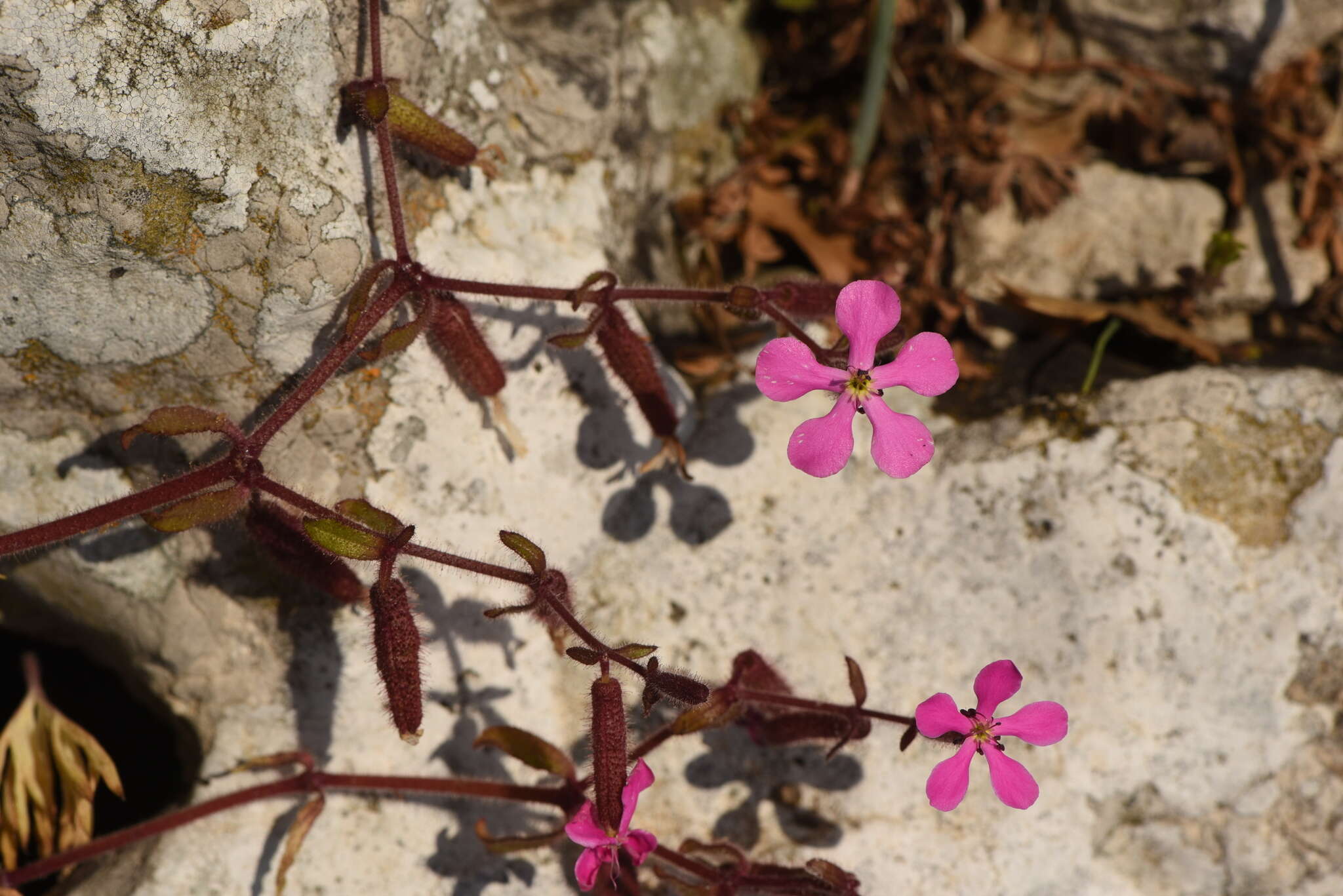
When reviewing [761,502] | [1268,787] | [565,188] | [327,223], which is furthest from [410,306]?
[1268,787]

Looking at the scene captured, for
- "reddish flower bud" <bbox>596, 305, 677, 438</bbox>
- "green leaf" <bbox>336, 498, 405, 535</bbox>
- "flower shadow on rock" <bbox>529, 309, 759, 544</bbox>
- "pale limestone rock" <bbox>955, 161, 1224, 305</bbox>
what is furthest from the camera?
"pale limestone rock" <bbox>955, 161, 1224, 305</bbox>

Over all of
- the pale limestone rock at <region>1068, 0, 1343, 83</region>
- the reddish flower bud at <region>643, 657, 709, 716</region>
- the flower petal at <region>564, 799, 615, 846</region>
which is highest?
the pale limestone rock at <region>1068, 0, 1343, 83</region>

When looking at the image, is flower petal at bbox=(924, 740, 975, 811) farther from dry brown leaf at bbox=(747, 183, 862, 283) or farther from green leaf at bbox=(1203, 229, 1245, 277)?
green leaf at bbox=(1203, 229, 1245, 277)

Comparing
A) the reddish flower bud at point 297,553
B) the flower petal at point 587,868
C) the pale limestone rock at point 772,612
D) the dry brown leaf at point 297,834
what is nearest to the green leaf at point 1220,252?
the pale limestone rock at point 772,612

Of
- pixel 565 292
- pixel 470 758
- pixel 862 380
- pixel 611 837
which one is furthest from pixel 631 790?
pixel 565 292

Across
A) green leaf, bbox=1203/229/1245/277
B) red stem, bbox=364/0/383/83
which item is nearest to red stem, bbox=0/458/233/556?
red stem, bbox=364/0/383/83

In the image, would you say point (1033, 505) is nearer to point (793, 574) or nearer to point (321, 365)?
point (793, 574)

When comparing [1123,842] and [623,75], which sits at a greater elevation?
[623,75]

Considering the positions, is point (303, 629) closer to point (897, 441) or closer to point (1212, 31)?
point (897, 441)
